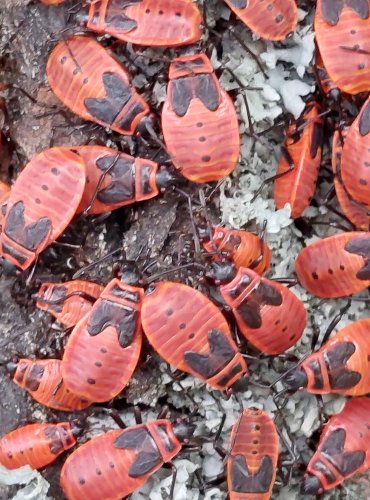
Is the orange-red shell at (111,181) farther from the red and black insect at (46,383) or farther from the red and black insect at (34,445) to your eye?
the red and black insect at (34,445)

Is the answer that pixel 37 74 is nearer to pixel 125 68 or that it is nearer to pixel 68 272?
pixel 125 68

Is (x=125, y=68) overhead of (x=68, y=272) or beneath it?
overhead

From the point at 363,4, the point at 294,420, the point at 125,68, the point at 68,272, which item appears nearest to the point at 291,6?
the point at 363,4

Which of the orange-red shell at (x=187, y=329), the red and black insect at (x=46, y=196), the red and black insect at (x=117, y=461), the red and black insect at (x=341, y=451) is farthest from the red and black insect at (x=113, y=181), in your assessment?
the red and black insect at (x=341, y=451)

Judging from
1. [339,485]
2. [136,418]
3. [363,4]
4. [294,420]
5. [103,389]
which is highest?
[363,4]

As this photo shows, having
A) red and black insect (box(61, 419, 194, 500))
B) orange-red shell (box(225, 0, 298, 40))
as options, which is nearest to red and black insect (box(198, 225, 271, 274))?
red and black insect (box(61, 419, 194, 500))
